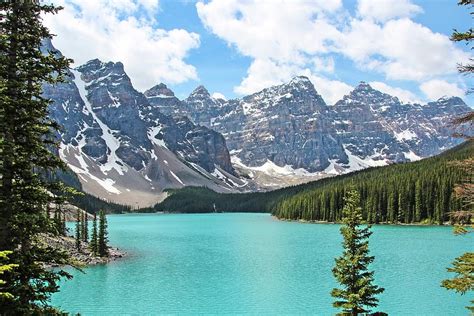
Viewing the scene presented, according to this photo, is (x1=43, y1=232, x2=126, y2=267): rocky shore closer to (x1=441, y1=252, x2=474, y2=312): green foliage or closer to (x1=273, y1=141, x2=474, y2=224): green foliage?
(x1=441, y1=252, x2=474, y2=312): green foliage

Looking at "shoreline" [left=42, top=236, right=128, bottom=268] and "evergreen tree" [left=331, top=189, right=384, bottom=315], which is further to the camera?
"shoreline" [left=42, top=236, right=128, bottom=268]

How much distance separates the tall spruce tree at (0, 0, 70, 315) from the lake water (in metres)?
18.5

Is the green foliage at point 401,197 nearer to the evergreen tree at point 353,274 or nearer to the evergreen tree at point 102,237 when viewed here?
the evergreen tree at point 102,237

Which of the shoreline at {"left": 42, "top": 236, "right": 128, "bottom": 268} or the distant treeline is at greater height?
the distant treeline

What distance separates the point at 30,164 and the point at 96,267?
51192 mm

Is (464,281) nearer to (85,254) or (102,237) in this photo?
(102,237)

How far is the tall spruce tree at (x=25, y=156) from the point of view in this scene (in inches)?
554

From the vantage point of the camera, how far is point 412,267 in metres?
57.4

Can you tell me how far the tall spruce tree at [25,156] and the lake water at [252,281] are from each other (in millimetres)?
18534

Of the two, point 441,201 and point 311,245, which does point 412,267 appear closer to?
point 311,245

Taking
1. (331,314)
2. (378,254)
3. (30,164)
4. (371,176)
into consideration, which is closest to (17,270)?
(30,164)

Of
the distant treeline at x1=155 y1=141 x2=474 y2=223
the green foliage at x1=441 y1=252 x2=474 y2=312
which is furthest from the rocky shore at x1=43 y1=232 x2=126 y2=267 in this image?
the distant treeline at x1=155 y1=141 x2=474 y2=223

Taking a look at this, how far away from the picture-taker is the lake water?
40906mm

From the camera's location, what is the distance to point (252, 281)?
52156 millimetres
